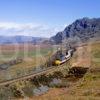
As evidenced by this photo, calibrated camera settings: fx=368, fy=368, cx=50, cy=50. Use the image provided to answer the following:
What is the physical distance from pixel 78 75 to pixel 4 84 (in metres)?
22.8

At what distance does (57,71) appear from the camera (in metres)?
57.0

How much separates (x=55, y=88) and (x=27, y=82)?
409 centimetres

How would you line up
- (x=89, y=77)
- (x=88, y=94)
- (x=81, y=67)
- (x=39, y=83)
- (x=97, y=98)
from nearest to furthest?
(x=97, y=98), (x=88, y=94), (x=39, y=83), (x=89, y=77), (x=81, y=67)

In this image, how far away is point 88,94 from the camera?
33.0m

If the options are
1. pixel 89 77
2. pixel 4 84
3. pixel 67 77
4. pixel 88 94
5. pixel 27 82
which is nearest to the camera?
pixel 88 94

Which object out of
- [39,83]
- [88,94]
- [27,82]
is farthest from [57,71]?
[88,94]

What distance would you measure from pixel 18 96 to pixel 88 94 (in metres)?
7.57

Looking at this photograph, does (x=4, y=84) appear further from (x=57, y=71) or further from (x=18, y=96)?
(x=57, y=71)

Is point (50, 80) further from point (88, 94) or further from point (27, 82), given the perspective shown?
point (88, 94)

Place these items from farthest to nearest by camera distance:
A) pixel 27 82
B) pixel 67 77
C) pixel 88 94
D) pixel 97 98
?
pixel 67 77 < pixel 27 82 < pixel 88 94 < pixel 97 98

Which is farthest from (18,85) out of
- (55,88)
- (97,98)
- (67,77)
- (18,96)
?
(67,77)

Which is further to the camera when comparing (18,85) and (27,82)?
(27,82)

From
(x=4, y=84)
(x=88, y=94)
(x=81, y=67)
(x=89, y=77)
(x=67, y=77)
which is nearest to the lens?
(x=88, y=94)

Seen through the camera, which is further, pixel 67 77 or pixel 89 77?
pixel 67 77
